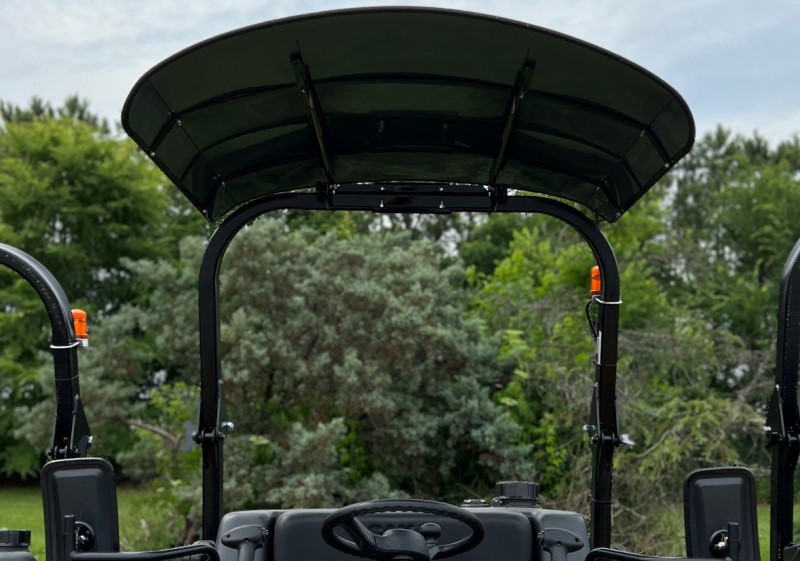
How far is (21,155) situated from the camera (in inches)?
770

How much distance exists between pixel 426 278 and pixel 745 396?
A: 390 cm

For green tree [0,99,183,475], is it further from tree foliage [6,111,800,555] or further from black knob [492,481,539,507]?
black knob [492,481,539,507]

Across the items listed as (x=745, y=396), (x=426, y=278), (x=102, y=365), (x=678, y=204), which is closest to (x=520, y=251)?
(x=426, y=278)

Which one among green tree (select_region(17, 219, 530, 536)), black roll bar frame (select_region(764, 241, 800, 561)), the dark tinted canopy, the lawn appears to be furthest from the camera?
green tree (select_region(17, 219, 530, 536))

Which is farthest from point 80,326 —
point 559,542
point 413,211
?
point 559,542

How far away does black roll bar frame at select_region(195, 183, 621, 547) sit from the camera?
148 inches

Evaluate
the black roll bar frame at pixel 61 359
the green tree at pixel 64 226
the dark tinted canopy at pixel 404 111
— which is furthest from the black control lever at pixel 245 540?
the green tree at pixel 64 226

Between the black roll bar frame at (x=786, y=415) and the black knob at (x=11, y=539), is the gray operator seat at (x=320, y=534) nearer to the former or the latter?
the black knob at (x=11, y=539)

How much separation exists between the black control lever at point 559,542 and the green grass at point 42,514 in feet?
23.2

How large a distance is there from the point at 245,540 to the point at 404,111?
1.46 meters

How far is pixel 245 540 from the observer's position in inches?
123

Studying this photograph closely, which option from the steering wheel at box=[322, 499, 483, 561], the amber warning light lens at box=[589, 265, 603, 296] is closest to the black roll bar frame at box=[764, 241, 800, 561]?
the amber warning light lens at box=[589, 265, 603, 296]

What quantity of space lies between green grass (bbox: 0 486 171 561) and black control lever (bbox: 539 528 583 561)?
7076 millimetres

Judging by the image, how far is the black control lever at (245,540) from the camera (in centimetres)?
311
